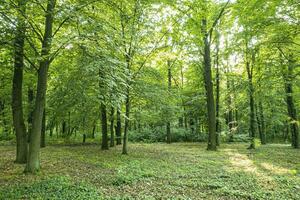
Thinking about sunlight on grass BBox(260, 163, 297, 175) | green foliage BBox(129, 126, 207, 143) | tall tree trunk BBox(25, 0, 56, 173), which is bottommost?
sunlight on grass BBox(260, 163, 297, 175)

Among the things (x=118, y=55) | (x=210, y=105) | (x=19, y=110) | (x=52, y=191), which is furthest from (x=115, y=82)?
(x=210, y=105)

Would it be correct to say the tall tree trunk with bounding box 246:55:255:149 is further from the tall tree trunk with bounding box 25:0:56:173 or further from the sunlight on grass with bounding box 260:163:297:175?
the tall tree trunk with bounding box 25:0:56:173

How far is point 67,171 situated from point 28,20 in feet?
16.1

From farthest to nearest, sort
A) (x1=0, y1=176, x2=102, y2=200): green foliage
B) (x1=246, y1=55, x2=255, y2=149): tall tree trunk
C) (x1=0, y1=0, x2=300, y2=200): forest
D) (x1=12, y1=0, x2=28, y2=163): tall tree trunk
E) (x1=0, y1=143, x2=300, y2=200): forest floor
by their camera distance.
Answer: (x1=246, y1=55, x2=255, y2=149): tall tree trunk, (x1=12, y1=0, x2=28, y2=163): tall tree trunk, (x1=0, y1=0, x2=300, y2=200): forest, (x1=0, y1=143, x2=300, y2=200): forest floor, (x1=0, y1=176, x2=102, y2=200): green foliage

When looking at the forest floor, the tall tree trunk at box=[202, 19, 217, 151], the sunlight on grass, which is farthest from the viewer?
the tall tree trunk at box=[202, 19, 217, 151]

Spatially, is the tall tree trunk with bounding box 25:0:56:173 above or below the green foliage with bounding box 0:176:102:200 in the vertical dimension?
above

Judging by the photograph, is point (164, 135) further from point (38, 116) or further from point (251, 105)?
point (38, 116)

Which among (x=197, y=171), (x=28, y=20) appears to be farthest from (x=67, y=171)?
(x=28, y=20)

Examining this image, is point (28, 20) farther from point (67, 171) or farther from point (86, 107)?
point (86, 107)

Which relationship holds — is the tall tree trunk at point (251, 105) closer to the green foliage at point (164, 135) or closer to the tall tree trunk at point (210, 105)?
the tall tree trunk at point (210, 105)

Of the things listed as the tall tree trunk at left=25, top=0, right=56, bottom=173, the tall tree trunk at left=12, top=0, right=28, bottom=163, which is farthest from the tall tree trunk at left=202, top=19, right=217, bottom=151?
the tall tree trunk at left=12, top=0, right=28, bottom=163

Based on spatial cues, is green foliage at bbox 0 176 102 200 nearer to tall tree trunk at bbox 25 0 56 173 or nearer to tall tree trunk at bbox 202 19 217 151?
tall tree trunk at bbox 25 0 56 173

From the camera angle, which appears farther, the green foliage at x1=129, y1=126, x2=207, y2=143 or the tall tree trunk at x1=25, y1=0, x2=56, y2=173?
the green foliage at x1=129, y1=126, x2=207, y2=143

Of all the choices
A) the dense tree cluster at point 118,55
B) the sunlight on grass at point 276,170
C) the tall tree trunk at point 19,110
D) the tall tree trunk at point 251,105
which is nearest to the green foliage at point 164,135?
the dense tree cluster at point 118,55
